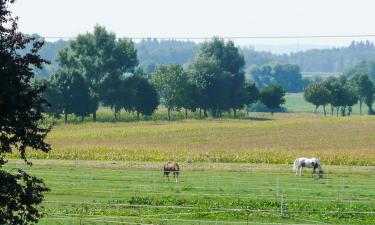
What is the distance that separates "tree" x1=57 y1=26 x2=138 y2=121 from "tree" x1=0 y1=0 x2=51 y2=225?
397 feet

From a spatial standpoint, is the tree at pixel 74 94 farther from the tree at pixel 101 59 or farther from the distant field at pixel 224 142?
the distant field at pixel 224 142

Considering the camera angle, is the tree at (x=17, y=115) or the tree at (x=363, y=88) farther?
the tree at (x=363, y=88)

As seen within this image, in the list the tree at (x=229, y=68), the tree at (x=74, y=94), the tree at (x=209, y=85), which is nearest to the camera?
the tree at (x=74, y=94)

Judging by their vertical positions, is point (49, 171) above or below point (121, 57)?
below

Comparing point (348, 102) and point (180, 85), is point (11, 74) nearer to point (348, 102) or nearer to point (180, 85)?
point (180, 85)

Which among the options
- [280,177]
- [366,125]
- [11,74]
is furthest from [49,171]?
[366,125]

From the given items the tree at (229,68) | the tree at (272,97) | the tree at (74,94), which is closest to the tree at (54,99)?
the tree at (74,94)

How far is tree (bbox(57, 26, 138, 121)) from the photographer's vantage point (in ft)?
500

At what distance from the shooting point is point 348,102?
171125mm

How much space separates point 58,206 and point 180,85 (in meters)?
111

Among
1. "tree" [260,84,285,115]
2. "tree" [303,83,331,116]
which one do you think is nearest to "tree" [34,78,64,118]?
"tree" [260,84,285,115]

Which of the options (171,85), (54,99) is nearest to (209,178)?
(54,99)

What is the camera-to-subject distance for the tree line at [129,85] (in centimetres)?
14338

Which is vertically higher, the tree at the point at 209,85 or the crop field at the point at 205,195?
the tree at the point at 209,85
